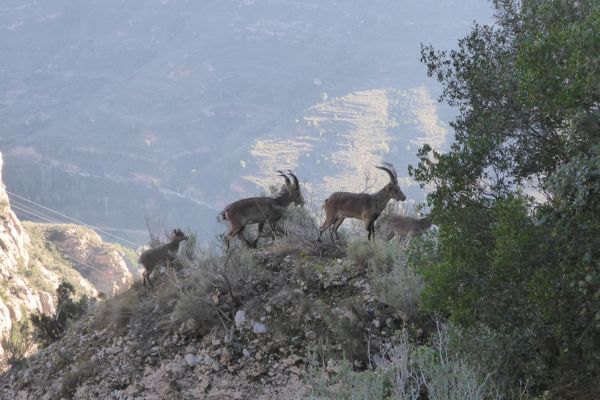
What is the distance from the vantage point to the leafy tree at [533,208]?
5.13 meters

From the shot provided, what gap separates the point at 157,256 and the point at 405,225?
4.47 m

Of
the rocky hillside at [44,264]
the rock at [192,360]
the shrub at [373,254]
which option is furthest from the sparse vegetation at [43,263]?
the rock at [192,360]

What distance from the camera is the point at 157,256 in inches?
468

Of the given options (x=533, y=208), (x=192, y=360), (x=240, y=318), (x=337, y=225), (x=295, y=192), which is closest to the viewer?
(x=533, y=208)

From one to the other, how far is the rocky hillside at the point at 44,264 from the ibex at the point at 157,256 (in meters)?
32.5

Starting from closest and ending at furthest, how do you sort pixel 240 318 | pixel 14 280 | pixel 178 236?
pixel 240 318
pixel 178 236
pixel 14 280

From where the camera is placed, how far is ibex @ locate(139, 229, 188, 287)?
1173 centimetres

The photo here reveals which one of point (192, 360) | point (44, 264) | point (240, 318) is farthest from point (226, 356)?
point (44, 264)

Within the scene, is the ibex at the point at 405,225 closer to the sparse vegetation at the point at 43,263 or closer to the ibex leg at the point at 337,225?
the ibex leg at the point at 337,225

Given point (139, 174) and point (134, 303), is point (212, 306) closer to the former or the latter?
point (134, 303)

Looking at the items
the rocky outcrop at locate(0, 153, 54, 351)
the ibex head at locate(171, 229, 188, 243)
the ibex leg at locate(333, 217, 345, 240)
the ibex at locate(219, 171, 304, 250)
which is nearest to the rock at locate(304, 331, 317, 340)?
the ibex leg at locate(333, 217, 345, 240)

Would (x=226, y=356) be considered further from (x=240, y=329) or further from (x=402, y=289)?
(x=402, y=289)

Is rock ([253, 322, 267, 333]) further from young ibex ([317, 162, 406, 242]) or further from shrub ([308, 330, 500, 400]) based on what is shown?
young ibex ([317, 162, 406, 242])

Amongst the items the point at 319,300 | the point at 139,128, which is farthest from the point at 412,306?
the point at 139,128
